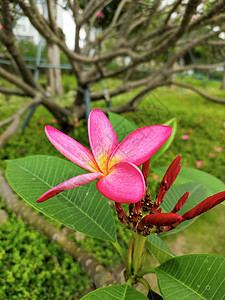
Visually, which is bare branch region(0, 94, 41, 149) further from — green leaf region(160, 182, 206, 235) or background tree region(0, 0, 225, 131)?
green leaf region(160, 182, 206, 235)

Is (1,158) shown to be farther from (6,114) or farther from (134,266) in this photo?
(134,266)

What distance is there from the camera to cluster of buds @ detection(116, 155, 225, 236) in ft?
1.27

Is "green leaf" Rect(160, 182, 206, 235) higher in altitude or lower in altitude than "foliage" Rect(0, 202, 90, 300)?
higher

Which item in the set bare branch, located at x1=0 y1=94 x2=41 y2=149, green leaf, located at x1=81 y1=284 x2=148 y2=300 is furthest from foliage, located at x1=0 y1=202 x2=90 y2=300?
green leaf, located at x1=81 y1=284 x2=148 y2=300

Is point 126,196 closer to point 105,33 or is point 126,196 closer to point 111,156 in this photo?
point 111,156

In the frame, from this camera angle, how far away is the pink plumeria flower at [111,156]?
307 millimetres

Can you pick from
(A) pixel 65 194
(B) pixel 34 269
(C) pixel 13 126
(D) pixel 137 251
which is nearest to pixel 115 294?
(D) pixel 137 251

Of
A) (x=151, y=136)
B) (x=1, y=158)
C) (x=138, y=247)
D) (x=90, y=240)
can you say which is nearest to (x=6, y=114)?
(x=1, y=158)

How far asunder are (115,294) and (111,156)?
1.06 feet

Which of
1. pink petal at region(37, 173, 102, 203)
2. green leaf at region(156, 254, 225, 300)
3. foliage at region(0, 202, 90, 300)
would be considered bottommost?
foliage at region(0, 202, 90, 300)

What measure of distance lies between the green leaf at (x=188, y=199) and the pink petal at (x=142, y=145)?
379 mm

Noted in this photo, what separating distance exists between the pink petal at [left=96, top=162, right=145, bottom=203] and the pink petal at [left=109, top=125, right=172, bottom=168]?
3 cm

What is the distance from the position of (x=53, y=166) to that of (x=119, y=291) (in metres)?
0.34

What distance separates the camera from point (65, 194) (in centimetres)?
66
